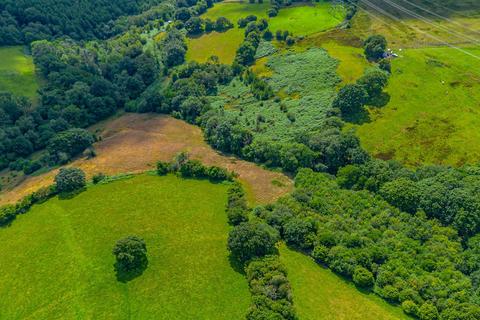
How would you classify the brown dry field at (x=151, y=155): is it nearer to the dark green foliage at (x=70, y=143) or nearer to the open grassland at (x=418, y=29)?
the dark green foliage at (x=70, y=143)

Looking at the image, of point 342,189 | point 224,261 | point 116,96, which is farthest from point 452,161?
point 116,96

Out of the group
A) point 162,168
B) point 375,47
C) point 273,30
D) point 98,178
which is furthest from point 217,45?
point 98,178

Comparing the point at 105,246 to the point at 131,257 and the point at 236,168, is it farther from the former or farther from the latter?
the point at 236,168

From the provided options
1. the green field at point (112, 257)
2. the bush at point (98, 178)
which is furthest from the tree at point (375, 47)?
the bush at point (98, 178)

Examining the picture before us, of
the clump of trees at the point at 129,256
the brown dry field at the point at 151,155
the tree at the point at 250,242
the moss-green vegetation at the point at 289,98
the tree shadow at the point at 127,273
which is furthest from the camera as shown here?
the moss-green vegetation at the point at 289,98

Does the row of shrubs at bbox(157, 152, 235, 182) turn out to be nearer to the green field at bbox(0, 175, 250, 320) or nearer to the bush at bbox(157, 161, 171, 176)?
the bush at bbox(157, 161, 171, 176)

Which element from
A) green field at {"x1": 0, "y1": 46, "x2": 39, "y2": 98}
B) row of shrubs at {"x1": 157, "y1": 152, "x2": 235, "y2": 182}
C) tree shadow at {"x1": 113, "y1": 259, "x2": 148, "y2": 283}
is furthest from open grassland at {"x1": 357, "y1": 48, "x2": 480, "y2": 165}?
green field at {"x1": 0, "y1": 46, "x2": 39, "y2": 98}

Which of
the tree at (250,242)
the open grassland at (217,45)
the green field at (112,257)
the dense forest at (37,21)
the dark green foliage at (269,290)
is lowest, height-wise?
the green field at (112,257)
